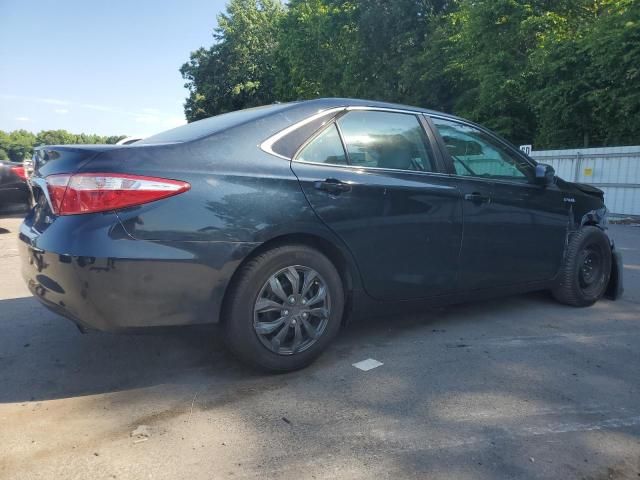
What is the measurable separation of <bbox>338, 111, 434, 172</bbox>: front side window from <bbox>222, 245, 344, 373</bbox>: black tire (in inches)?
27.5

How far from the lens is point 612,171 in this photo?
583 inches

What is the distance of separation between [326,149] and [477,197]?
124 centimetres

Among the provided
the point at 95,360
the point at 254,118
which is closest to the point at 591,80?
the point at 254,118

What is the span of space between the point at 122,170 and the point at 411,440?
6.09 ft

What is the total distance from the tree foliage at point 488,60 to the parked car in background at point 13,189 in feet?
52.4

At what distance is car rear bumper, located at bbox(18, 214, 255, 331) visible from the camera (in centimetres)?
252

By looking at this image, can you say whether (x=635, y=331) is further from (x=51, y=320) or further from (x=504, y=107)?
(x=504, y=107)

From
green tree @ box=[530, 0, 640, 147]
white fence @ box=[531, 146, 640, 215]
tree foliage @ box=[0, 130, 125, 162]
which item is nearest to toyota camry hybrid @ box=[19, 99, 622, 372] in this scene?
white fence @ box=[531, 146, 640, 215]

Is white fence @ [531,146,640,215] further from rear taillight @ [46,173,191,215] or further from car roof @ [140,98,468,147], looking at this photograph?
rear taillight @ [46,173,191,215]

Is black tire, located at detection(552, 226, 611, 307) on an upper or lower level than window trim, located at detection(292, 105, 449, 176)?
lower

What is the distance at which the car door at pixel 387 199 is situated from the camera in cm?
312

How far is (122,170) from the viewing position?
2586mm

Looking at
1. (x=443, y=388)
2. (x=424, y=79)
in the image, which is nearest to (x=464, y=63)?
(x=424, y=79)

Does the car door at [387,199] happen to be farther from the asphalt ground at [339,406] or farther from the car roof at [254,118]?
the asphalt ground at [339,406]
